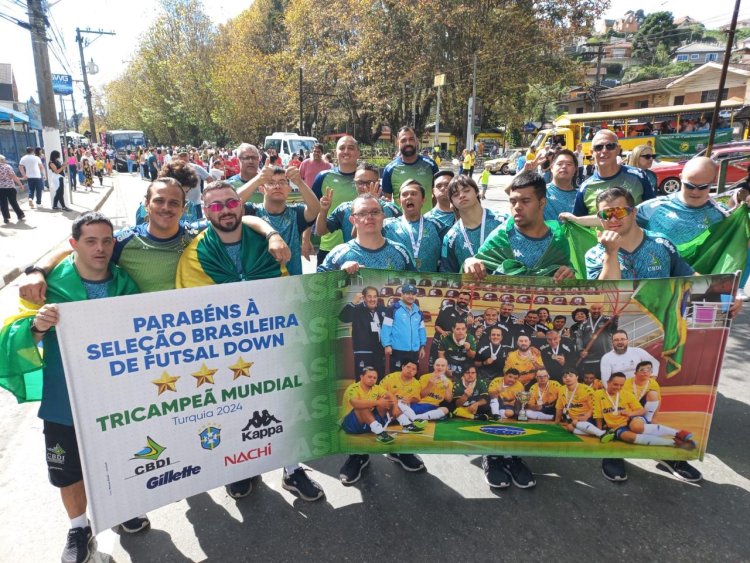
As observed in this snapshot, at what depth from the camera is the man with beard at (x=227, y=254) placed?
111 inches

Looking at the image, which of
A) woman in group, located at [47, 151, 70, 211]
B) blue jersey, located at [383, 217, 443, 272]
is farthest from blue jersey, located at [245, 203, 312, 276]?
woman in group, located at [47, 151, 70, 211]

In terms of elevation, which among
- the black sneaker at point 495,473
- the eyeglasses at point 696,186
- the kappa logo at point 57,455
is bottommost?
the black sneaker at point 495,473

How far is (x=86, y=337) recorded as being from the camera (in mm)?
2277

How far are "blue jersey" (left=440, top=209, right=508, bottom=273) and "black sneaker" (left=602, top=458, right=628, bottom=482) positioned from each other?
164 cm

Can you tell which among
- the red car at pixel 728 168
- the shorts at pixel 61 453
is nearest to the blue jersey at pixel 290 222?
the shorts at pixel 61 453

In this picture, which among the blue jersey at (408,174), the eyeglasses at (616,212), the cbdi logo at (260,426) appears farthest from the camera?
the blue jersey at (408,174)

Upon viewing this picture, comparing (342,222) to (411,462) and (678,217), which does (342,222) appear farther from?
(678,217)

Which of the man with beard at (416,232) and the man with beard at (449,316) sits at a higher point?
the man with beard at (416,232)

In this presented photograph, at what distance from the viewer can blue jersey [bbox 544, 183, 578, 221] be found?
195 inches

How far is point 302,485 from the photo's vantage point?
3094mm

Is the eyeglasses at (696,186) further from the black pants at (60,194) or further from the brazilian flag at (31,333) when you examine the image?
the black pants at (60,194)

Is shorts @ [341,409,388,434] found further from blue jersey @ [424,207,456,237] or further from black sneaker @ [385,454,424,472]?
blue jersey @ [424,207,456,237]

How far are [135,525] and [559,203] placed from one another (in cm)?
445

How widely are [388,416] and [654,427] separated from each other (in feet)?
5.24
